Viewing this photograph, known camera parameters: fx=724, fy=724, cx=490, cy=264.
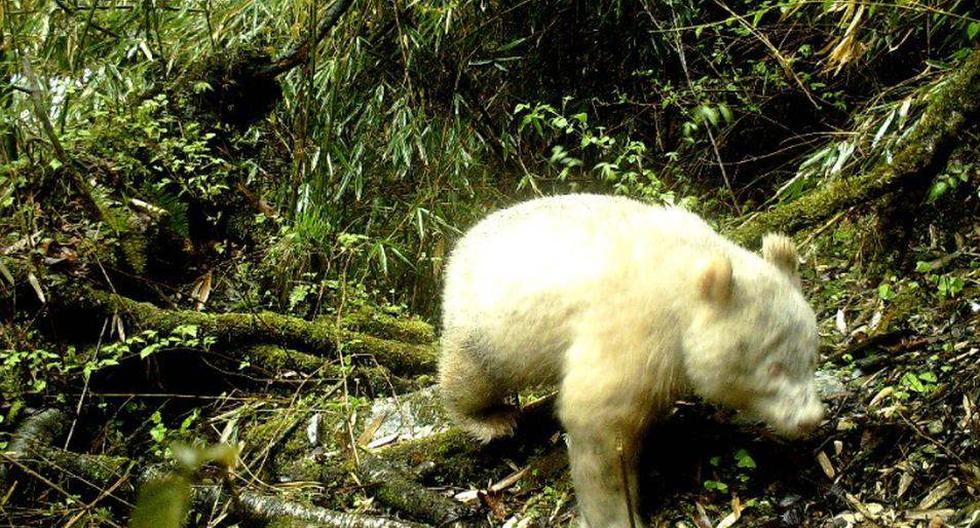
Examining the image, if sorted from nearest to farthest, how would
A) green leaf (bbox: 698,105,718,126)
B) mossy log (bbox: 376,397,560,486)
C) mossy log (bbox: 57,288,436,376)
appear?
mossy log (bbox: 376,397,560,486)
mossy log (bbox: 57,288,436,376)
green leaf (bbox: 698,105,718,126)

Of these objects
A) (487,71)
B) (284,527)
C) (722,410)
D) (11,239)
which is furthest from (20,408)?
(487,71)

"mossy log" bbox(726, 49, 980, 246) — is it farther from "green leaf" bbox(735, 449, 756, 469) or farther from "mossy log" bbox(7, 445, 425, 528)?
"mossy log" bbox(7, 445, 425, 528)

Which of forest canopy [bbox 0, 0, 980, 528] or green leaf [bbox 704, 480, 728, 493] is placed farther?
forest canopy [bbox 0, 0, 980, 528]

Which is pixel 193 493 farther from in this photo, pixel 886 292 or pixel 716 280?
pixel 886 292

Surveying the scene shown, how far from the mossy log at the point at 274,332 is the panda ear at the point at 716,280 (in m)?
2.54

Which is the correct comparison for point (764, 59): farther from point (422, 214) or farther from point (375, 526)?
point (375, 526)

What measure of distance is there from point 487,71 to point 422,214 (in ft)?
5.61

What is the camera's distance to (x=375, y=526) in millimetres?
3324

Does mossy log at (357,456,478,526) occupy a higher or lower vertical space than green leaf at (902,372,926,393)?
lower

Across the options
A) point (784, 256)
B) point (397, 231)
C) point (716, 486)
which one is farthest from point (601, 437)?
point (397, 231)

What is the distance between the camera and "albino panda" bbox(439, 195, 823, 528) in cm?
314

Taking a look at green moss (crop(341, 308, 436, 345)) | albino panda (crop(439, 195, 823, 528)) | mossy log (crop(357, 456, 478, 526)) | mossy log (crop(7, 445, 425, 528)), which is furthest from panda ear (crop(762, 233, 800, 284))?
green moss (crop(341, 308, 436, 345))

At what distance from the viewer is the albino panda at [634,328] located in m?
3.14

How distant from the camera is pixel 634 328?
3154 mm
